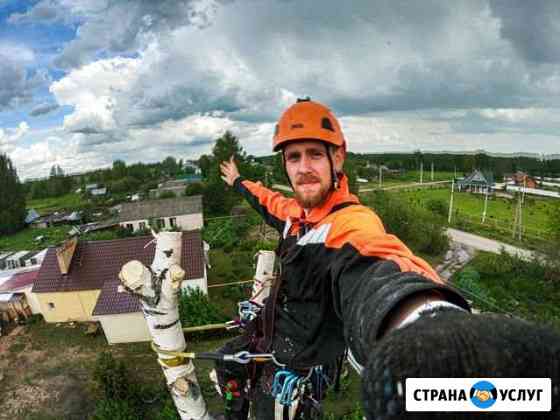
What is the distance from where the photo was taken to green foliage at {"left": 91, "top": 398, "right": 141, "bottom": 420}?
996 centimetres

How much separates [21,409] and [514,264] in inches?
1199

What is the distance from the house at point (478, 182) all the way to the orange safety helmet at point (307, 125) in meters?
75.2

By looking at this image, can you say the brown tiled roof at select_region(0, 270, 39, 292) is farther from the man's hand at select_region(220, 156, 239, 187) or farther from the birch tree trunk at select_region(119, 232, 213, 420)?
the birch tree trunk at select_region(119, 232, 213, 420)

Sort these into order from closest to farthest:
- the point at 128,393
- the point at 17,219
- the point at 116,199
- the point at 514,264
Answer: the point at 128,393, the point at 514,264, the point at 17,219, the point at 116,199

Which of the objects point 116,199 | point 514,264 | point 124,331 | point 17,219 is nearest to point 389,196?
point 514,264

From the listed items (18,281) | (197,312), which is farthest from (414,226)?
(18,281)

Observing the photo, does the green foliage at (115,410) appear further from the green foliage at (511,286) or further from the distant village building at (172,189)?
the distant village building at (172,189)

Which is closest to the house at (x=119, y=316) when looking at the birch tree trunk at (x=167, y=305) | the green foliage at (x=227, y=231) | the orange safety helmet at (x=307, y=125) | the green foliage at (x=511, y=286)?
the birch tree trunk at (x=167, y=305)

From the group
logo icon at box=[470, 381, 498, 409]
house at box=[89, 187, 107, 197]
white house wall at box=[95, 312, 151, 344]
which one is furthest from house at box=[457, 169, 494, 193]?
house at box=[89, 187, 107, 197]

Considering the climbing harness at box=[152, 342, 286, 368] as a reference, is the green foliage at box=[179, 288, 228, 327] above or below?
below

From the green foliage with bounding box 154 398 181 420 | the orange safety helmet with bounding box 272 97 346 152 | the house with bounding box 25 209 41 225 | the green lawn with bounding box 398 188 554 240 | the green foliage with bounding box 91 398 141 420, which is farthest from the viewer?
the house with bounding box 25 209 41 225

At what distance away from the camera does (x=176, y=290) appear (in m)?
2.77

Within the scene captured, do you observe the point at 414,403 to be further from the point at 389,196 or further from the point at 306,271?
the point at 389,196

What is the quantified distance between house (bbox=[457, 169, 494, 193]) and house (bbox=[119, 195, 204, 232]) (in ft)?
195
